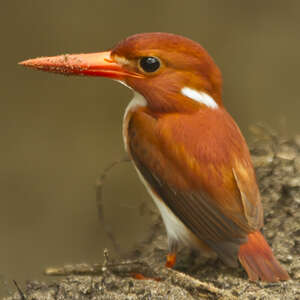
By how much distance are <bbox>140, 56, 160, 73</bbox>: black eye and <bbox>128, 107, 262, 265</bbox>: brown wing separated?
0.22 m

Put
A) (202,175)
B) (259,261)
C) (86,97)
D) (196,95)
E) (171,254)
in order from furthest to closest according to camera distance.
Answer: (86,97)
(171,254)
(196,95)
(202,175)
(259,261)

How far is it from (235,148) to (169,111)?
357mm

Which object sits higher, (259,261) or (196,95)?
(196,95)

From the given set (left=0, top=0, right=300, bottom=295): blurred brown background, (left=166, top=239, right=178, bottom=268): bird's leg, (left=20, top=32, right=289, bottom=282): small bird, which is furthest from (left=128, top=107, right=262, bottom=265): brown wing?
(left=0, top=0, right=300, bottom=295): blurred brown background

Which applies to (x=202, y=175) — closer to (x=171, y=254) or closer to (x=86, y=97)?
(x=171, y=254)

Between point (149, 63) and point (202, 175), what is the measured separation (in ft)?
1.89

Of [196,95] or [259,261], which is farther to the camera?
[196,95]

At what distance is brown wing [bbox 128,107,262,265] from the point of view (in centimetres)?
336

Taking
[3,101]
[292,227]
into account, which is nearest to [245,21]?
A: [3,101]

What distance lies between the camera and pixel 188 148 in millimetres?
3410

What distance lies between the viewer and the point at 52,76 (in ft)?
23.5

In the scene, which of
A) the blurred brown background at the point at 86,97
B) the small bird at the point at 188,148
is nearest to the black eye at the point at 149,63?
the small bird at the point at 188,148

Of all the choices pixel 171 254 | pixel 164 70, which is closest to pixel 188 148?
pixel 164 70

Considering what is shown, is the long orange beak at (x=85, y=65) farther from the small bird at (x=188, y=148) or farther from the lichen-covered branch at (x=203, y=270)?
the lichen-covered branch at (x=203, y=270)
